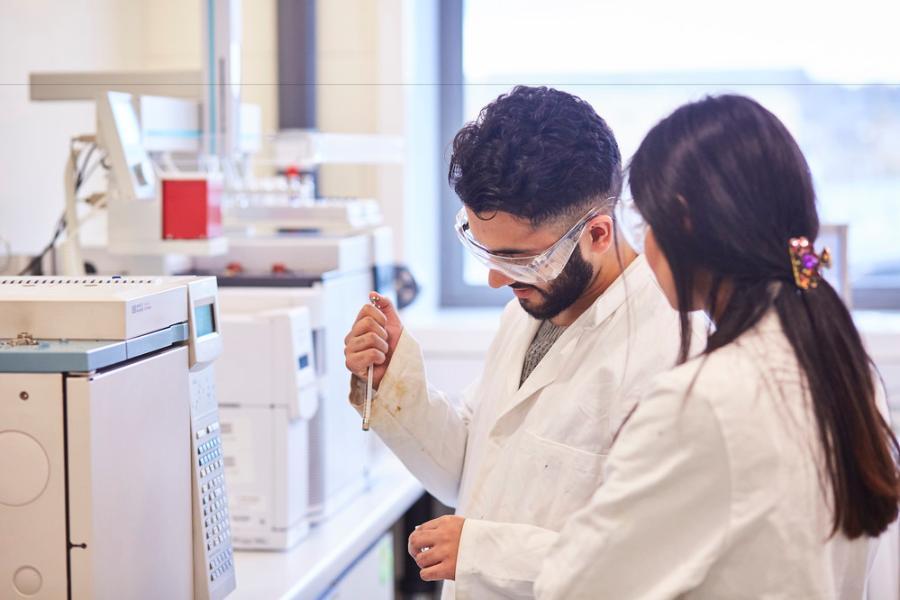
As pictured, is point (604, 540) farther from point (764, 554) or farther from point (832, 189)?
point (832, 189)

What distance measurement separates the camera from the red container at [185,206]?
71.7 inches

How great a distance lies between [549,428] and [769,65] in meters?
2.20

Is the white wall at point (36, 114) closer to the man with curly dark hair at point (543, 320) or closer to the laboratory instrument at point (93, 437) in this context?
the laboratory instrument at point (93, 437)

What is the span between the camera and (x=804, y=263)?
1.00m

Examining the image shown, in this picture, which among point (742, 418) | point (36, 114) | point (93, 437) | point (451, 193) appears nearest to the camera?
A: point (742, 418)

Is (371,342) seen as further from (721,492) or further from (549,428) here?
(721,492)

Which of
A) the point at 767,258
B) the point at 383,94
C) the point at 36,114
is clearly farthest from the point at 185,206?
the point at 383,94

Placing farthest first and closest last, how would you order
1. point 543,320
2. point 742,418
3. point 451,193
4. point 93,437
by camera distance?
point 451,193 → point 543,320 → point 93,437 → point 742,418

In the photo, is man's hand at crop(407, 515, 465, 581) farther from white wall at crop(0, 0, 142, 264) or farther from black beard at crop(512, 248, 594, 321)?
white wall at crop(0, 0, 142, 264)

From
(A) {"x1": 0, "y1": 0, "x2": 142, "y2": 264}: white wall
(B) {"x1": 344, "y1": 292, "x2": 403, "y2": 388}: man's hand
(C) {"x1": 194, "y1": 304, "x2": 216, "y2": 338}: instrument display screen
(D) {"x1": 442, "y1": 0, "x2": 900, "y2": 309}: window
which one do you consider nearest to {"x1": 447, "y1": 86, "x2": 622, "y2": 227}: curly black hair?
(B) {"x1": 344, "y1": 292, "x2": 403, "y2": 388}: man's hand

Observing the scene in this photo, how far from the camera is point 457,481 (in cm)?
158

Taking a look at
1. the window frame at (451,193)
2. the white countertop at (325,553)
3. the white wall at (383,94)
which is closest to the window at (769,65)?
the window frame at (451,193)

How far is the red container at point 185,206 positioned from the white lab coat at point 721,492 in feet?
3.34

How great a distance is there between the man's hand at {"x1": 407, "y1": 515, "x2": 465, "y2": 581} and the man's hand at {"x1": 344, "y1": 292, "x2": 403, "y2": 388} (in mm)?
283
